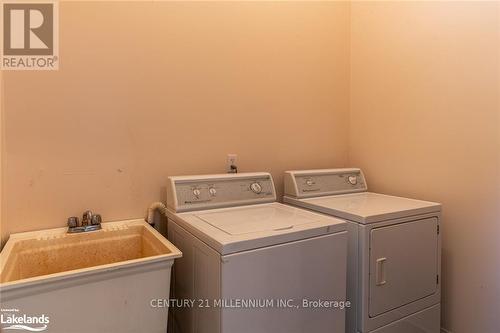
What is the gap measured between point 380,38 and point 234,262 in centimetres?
186

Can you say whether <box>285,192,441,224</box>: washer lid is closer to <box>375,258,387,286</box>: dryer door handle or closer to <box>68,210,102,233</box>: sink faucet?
<box>375,258,387,286</box>: dryer door handle

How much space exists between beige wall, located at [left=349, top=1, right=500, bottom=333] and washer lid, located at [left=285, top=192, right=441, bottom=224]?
19 centimetres

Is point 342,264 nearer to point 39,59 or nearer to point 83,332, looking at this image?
point 83,332

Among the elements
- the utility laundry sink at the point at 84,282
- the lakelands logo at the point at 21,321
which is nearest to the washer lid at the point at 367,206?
the utility laundry sink at the point at 84,282

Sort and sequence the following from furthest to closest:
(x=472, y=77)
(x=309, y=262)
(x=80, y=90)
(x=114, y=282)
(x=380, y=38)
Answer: (x=380, y=38) < (x=472, y=77) < (x=80, y=90) < (x=309, y=262) < (x=114, y=282)

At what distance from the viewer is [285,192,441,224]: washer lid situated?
5.17ft

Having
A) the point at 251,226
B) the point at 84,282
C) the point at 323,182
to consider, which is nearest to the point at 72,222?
the point at 84,282

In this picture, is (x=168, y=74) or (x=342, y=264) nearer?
(x=342, y=264)

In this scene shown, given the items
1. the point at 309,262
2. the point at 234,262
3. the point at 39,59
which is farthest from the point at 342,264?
the point at 39,59

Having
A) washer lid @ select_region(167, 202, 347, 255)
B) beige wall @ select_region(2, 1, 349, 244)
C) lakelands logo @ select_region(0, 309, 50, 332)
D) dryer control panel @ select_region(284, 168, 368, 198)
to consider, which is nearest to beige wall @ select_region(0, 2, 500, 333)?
beige wall @ select_region(2, 1, 349, 244)

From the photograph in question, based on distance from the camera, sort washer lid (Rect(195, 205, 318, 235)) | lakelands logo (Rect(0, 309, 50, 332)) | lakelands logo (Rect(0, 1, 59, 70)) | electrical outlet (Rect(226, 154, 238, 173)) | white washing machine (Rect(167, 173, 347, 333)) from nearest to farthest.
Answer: lakelands logo (Rect(0, 309, 50, 332))
white washing machine (Rect(167, 173, 347, 333))
washer lid (Rect(195, 205, 318, 235))
lakelands logo (Rect(0, 1, 59, 70))
electrical outlet (Rect(226, 154, 238, 173))

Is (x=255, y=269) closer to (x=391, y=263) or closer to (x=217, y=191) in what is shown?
(x=217, y=191)

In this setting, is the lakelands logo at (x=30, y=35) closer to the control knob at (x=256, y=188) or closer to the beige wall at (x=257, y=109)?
the beige wall at (x=257, y=109)

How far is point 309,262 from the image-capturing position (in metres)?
1.35
